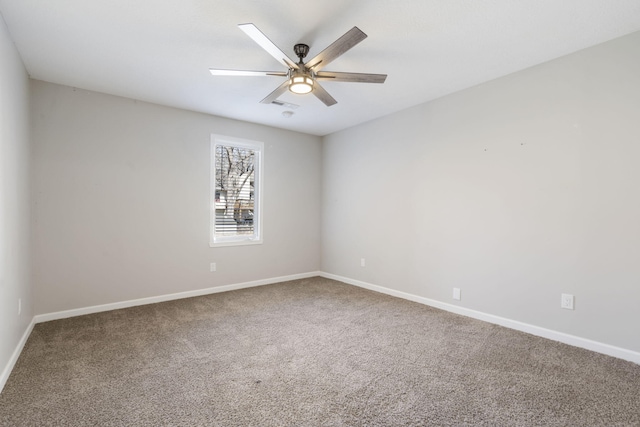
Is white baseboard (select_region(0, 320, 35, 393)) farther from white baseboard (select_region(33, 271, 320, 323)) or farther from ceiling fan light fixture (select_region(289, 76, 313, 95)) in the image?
ceiling fan light fixture (select_region(289, 76, 313, 95))

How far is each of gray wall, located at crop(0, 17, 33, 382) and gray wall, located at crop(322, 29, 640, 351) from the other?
380cm

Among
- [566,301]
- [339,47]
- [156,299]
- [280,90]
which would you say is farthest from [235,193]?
[566,301]

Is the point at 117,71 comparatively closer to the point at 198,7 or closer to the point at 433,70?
the point at 198,7

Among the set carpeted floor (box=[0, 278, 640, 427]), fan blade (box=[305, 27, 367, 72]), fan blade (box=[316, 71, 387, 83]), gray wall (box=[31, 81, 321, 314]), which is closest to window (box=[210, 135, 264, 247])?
gray wall (box=[31, 81, 321, 314])

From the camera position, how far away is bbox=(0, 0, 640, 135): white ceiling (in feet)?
6.84

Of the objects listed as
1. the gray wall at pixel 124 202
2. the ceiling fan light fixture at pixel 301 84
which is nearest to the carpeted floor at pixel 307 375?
the gray wall at pixel 124 202

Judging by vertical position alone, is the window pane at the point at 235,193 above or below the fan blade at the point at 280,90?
below

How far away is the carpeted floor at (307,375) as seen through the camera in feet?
5.72

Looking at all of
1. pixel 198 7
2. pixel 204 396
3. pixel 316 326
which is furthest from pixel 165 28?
pixel 316 326

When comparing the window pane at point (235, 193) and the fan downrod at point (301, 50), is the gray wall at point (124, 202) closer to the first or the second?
the window pane at point (235, 193)

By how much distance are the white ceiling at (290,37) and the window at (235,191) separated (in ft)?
3.88

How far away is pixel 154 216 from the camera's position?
390 cm

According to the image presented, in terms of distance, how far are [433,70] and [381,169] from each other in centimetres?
164

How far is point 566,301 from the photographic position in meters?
2.71
